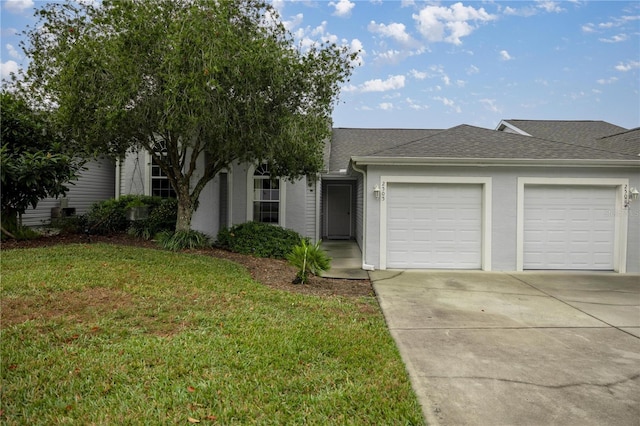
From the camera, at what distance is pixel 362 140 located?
16266 mm

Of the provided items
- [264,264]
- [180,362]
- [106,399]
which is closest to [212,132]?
[264,264]

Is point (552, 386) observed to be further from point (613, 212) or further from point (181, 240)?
point (181, 240)

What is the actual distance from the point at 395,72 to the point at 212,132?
8294 millimetres

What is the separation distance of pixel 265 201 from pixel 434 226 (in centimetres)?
583

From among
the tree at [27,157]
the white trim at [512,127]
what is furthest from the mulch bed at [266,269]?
the white trim at [512,127]

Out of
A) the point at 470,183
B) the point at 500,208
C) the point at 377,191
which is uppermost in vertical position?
the point at 470,183

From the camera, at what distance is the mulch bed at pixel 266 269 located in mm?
6688

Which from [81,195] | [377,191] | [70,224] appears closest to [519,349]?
[377,191]

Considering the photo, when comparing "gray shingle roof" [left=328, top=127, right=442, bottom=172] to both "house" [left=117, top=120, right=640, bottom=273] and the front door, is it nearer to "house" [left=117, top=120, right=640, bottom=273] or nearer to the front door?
the front door

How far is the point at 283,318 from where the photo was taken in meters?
4.84

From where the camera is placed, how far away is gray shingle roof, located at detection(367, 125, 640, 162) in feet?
28.1

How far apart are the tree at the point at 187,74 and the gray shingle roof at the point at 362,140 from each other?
5.42 m

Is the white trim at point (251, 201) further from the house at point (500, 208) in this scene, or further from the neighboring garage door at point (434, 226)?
the neighboring garage door at point (434, 226)

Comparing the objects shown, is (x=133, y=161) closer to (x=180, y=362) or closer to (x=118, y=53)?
(x=118, y=53)
